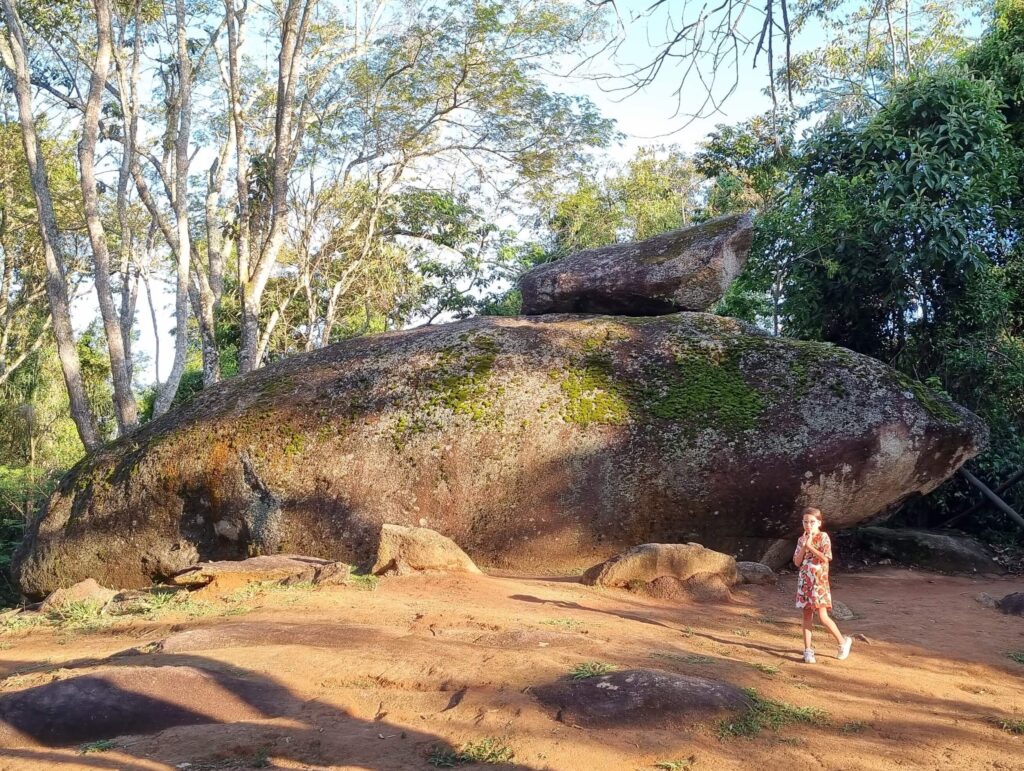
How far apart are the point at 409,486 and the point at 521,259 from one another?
1619cm

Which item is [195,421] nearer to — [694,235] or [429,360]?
[429,360]

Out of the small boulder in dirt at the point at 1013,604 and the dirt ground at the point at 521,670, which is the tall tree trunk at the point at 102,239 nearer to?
the dirt ground at the point at 521,670

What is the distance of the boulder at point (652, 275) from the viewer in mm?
12883

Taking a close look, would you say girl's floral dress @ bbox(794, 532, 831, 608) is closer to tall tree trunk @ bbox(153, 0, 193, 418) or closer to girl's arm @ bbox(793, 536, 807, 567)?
girl's arm @ bbox(793, 536, 807, 567)

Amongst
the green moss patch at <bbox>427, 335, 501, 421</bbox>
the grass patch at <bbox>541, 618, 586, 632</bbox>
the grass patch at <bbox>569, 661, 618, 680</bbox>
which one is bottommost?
the grass patch at <bbox>541, 618, 586, 632</bbox>

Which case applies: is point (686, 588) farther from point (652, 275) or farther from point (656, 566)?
point (652, 275)

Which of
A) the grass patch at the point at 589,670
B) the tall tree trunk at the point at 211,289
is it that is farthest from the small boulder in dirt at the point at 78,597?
the tall tree trunk at the point at 211,289

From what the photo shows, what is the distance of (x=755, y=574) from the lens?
31.7 ft

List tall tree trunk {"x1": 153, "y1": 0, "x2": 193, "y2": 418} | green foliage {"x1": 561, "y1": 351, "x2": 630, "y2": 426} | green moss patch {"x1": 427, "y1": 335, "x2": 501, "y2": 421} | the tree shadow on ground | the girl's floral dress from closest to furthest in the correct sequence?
the tree shadow on ground, the girl's floral dress, green foliage {"x1": 561, "y1": 351, "x2": 630, "y2": 426}, green moss patch {"x1": 427, "y1": 335, "x2": 501, "y2": 421}, tall tree trunk {"x1": 153, "y1": 0, "x2": 193, "y2": 418}

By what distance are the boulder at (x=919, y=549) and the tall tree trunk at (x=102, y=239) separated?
12020mm

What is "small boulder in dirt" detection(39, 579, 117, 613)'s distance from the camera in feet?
29.8

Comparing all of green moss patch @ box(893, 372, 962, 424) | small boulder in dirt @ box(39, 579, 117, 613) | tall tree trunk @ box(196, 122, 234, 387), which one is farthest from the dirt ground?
tall tree trunk @ box(196, 122, 234, 387)

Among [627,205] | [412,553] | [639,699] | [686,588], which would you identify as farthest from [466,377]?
[627,205]

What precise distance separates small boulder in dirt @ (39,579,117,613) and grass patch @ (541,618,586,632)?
4.86 m
